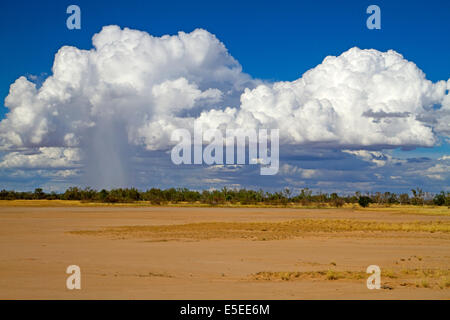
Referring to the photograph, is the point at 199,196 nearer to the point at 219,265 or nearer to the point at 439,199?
the point at 439,199

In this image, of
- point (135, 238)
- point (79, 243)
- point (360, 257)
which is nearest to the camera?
point (360, 257)

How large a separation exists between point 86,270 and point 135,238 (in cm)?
1620

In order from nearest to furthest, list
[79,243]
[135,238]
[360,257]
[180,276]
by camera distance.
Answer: [180,276] < [360,257] < [79,243] < [135,238]

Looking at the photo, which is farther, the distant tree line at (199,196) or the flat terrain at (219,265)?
the distant tree line at (199,196)

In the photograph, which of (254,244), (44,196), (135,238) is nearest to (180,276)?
(254,244)

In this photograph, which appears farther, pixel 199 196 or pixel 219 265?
pixel 199 196

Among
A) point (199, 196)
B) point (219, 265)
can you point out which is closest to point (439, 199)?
point (199, 196)

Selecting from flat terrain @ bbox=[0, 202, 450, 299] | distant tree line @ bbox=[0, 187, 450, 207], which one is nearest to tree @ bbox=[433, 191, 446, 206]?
distant tree line @ bbox=[0, 187, 450, 207]

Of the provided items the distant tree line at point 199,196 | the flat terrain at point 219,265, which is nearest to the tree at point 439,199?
the distant tree line at point 199,196

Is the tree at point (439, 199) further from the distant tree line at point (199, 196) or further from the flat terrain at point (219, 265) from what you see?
the flat terrain at point (219, 265)

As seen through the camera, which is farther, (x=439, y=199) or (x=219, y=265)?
(x=439, y=199)

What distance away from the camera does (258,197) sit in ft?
547
